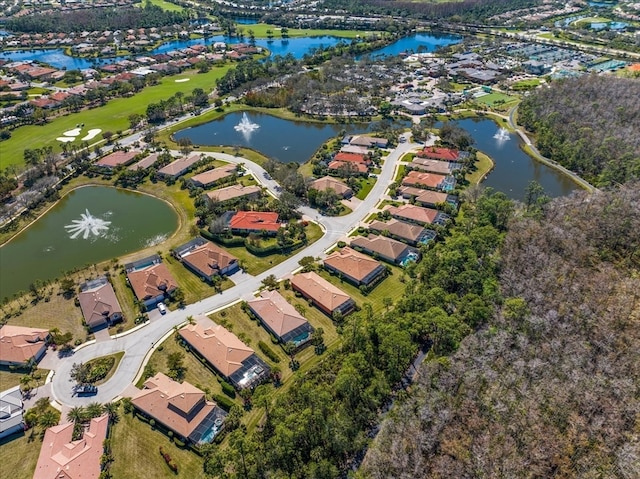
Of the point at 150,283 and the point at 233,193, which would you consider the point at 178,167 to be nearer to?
the point at 233,193

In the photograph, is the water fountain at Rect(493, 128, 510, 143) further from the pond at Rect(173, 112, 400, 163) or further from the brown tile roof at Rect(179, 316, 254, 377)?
the brown tile roof at Rect(179, 316, 254, 377)

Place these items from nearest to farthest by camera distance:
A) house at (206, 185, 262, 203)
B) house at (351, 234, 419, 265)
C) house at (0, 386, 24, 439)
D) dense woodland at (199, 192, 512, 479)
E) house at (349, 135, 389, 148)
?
1. dense woodland at (199, 192, 512, 479)
2. house at (0, 386, 24, 439)
3. house at (351, 234, 419, 265)
4. house at (206, 185, 262, 203)
5. house at (349, 135, 389, 148)

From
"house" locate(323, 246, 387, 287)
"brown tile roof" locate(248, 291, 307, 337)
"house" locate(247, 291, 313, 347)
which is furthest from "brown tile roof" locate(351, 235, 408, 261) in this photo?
"house" locate(247, 291, 313, 347)

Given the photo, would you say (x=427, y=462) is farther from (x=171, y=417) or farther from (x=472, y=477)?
(x=171, y=417)

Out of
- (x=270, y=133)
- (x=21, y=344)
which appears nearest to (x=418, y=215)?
(x=270, y=133)

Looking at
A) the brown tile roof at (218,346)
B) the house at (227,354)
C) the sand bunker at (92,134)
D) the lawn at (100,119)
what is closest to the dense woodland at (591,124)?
the house at (227,354)

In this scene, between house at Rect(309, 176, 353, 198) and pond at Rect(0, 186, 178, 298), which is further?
house at Rect(309, 176, 353, 198)
